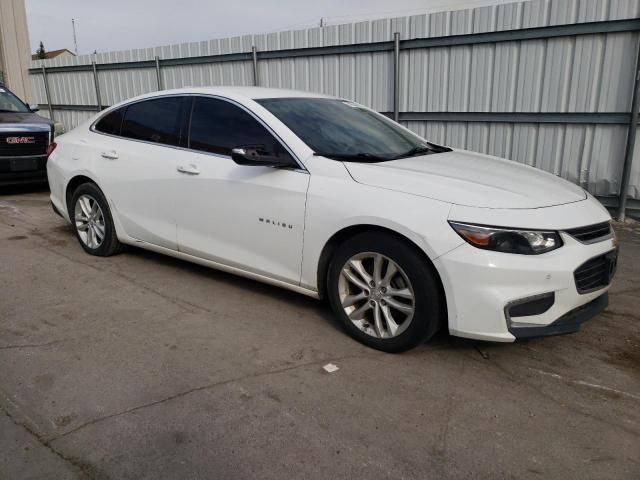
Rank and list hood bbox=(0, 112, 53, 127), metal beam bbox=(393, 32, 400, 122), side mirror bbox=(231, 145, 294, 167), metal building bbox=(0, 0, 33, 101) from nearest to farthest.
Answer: side mirror bbox=(231, 145, 294, 167)
metal beam bbox=(393, 32, 400, 122)
hood bbox=(0, 112, 53, 127)
metal building bbox=(0, 0, 33, 101)

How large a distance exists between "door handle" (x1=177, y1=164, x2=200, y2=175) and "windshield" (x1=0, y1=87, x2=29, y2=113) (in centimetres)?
645

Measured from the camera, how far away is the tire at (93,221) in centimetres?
512

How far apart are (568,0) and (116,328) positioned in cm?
631

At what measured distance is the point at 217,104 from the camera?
4.30 m

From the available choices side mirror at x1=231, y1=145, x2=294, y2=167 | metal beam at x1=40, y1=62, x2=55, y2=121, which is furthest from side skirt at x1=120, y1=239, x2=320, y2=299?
metal beam at x1=40, y1=62, x2=55, y2=121

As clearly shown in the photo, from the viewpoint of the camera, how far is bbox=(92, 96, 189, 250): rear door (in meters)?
4.50

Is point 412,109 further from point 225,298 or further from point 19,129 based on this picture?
point 19,129

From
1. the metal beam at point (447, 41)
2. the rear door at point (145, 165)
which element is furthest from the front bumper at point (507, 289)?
the metal beam at point (447, 41)

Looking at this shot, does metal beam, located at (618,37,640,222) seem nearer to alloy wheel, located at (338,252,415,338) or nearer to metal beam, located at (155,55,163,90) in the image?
alloy wheel, located at (338,252,415,338)

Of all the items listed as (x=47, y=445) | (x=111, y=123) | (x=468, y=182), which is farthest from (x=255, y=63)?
(x=47, y=445)

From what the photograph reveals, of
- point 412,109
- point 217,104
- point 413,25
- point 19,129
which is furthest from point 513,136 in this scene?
point 19,129

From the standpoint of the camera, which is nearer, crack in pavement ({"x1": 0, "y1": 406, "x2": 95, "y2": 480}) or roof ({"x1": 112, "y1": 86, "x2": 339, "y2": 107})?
crack in pavement ({"x1": 0, "y1": 406, "x2": 95, "y2": 480})

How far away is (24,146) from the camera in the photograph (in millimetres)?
8469

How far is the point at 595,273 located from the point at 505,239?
2.23ft
